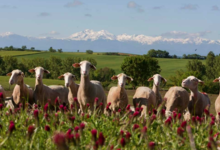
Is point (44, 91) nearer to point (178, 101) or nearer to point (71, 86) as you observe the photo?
point (71, 86)

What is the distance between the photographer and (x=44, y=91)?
1428cm

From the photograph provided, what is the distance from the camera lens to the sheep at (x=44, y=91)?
14.0m

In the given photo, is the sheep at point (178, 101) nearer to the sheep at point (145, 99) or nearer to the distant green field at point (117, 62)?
the sheep at point (145, 99)

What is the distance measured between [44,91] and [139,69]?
233 ft

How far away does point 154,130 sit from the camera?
7211 millimetres

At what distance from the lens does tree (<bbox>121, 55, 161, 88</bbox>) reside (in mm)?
84812

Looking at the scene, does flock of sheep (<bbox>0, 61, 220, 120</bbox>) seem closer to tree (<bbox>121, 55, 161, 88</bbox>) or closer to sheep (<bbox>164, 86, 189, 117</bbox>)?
sheep (<bbox>164, 86, 189, 117</bbox>)

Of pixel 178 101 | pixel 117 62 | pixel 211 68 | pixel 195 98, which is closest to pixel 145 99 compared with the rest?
pixel 178 101

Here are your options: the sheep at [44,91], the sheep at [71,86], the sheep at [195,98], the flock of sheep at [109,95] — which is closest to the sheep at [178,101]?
the flock of sheep at [109,95]

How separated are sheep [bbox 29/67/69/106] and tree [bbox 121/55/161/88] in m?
68.7

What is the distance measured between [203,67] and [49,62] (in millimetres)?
51317

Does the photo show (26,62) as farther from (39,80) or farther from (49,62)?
(39,80)

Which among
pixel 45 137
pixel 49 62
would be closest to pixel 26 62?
pixel 49 62

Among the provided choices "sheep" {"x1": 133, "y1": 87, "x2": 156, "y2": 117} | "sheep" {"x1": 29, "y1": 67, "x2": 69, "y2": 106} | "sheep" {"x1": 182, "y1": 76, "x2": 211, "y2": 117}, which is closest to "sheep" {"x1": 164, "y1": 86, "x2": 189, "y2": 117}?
"sheep" {"x1": 182, "y1": 76, "x2": 211, "y2": 117}
